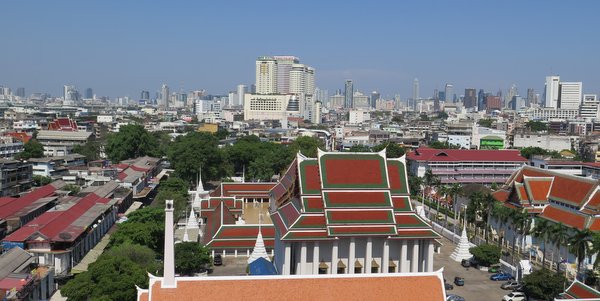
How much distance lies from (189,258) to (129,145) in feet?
186

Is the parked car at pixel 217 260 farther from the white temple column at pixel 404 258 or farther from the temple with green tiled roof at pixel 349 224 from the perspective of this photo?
the white temple column at pixel 404 258

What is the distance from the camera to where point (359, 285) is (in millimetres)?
20422

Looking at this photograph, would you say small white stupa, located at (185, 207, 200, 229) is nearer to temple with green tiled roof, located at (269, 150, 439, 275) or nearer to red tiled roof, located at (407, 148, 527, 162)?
temple with green tiled roof, located at (269, 150, 439, 275)

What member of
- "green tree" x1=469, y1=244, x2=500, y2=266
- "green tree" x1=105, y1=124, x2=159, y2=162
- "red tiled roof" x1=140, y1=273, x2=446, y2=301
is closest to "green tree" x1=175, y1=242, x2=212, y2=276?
"red tiled roof" x1=140, y1=273, x2=446, y2=301

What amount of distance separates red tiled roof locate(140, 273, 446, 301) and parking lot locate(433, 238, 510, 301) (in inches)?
455

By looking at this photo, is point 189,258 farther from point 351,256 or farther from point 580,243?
point 580,243

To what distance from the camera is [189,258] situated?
3312 cm

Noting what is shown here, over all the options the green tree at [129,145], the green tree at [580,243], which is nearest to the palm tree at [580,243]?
the green tree at [580,243]

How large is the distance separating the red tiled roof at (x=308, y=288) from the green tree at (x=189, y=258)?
44.6 ft

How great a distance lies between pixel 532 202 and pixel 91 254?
3154cm

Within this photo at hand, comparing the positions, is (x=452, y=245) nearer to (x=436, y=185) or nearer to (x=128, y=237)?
(x=436, y=185)

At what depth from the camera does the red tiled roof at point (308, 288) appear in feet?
64.1

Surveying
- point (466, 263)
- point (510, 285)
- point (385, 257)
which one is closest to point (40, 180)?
point (385, 257)

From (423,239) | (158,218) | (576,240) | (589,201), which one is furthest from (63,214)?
(589,201)
